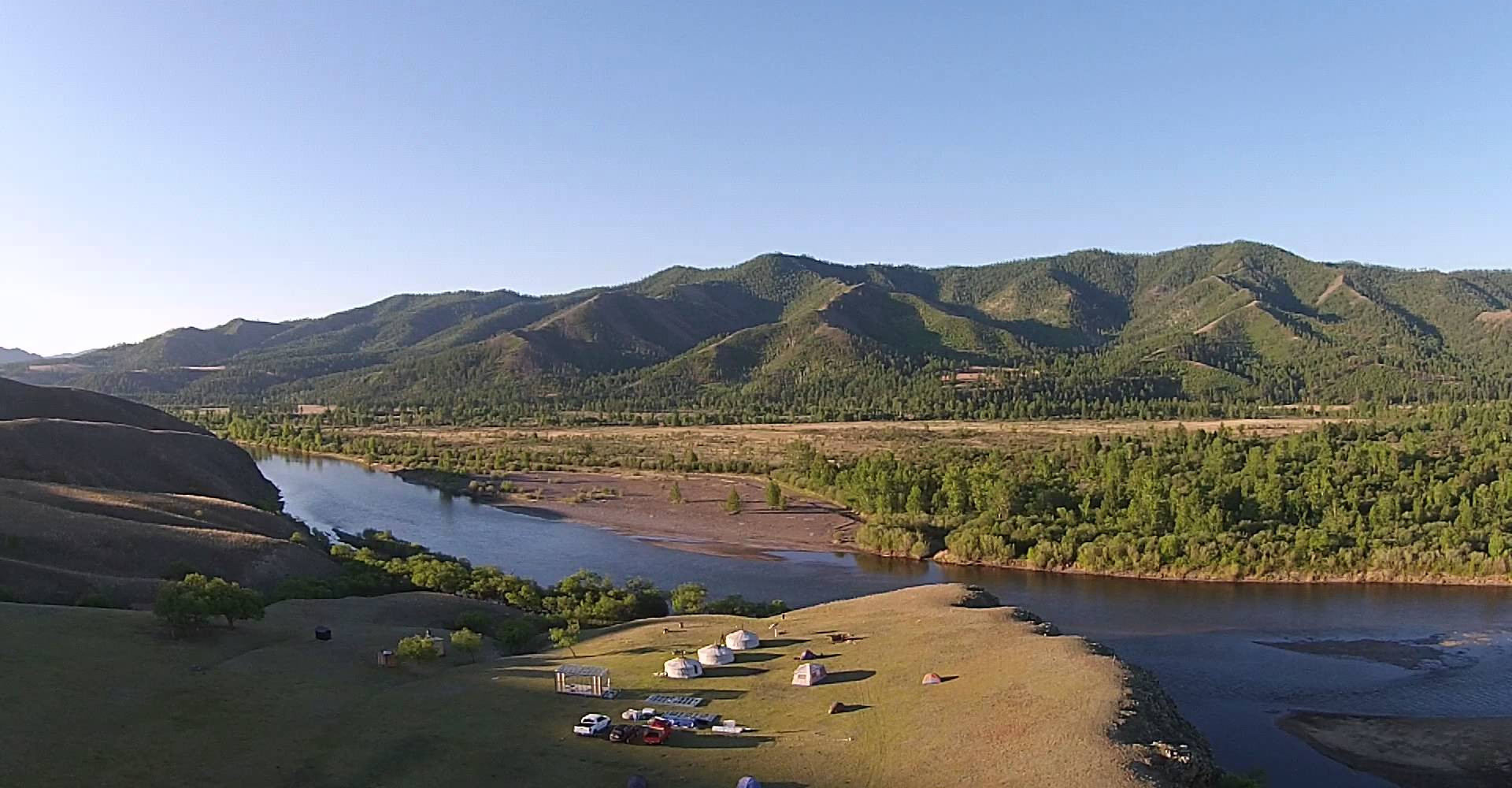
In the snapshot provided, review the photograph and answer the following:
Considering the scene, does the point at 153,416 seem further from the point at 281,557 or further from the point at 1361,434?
the point at 1361,434

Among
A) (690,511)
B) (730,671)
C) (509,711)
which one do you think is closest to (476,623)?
(730,671)

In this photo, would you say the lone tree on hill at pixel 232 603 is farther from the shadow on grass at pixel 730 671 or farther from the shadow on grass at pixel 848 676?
the shadow on grass at pixel 848 676

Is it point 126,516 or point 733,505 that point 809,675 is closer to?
point 126,516

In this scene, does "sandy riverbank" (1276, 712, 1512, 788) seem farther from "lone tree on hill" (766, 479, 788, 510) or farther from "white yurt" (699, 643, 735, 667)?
"lone tree on hill" (766, 479, 788, 510)

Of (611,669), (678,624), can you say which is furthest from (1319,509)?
(611,669)

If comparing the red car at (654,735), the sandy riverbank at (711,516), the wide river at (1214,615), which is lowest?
the wide river at (1214,615)

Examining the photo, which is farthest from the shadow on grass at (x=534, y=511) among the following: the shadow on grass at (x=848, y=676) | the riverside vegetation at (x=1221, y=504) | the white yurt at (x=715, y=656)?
the shadow on grass at (x=848, y=676)
